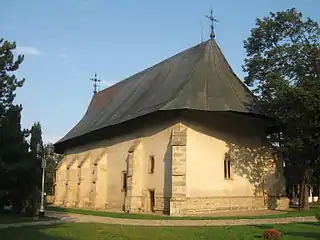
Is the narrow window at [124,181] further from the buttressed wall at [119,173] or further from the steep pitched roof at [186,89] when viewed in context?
the steep pitched roof at [186,89]

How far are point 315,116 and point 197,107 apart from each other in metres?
6.91

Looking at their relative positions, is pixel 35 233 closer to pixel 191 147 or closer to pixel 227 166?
pixel 191 147

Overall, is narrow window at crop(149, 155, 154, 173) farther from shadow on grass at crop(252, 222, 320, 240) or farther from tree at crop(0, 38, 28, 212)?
shadow on grass at crop(252, 222, 320, 240)

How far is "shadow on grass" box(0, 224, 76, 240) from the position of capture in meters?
14.9

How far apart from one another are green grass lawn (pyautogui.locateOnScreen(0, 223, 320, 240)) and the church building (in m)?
9.21

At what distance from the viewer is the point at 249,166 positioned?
96.0ft

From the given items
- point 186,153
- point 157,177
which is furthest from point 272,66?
point 157,177

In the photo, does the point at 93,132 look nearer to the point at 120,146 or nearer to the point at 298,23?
the point at 120,146

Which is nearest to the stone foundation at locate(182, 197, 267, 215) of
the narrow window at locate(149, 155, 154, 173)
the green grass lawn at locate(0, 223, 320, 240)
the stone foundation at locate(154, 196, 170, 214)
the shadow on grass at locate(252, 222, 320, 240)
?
the stone foundation at locate(154, 196, 170, 214)

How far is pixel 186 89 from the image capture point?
28.1 m

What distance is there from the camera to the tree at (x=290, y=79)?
2467 cm

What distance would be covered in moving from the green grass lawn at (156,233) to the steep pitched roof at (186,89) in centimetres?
1112

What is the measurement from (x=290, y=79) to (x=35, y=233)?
57.0 feet

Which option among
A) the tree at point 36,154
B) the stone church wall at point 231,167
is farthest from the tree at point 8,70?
the stone church wall at point 231,167
